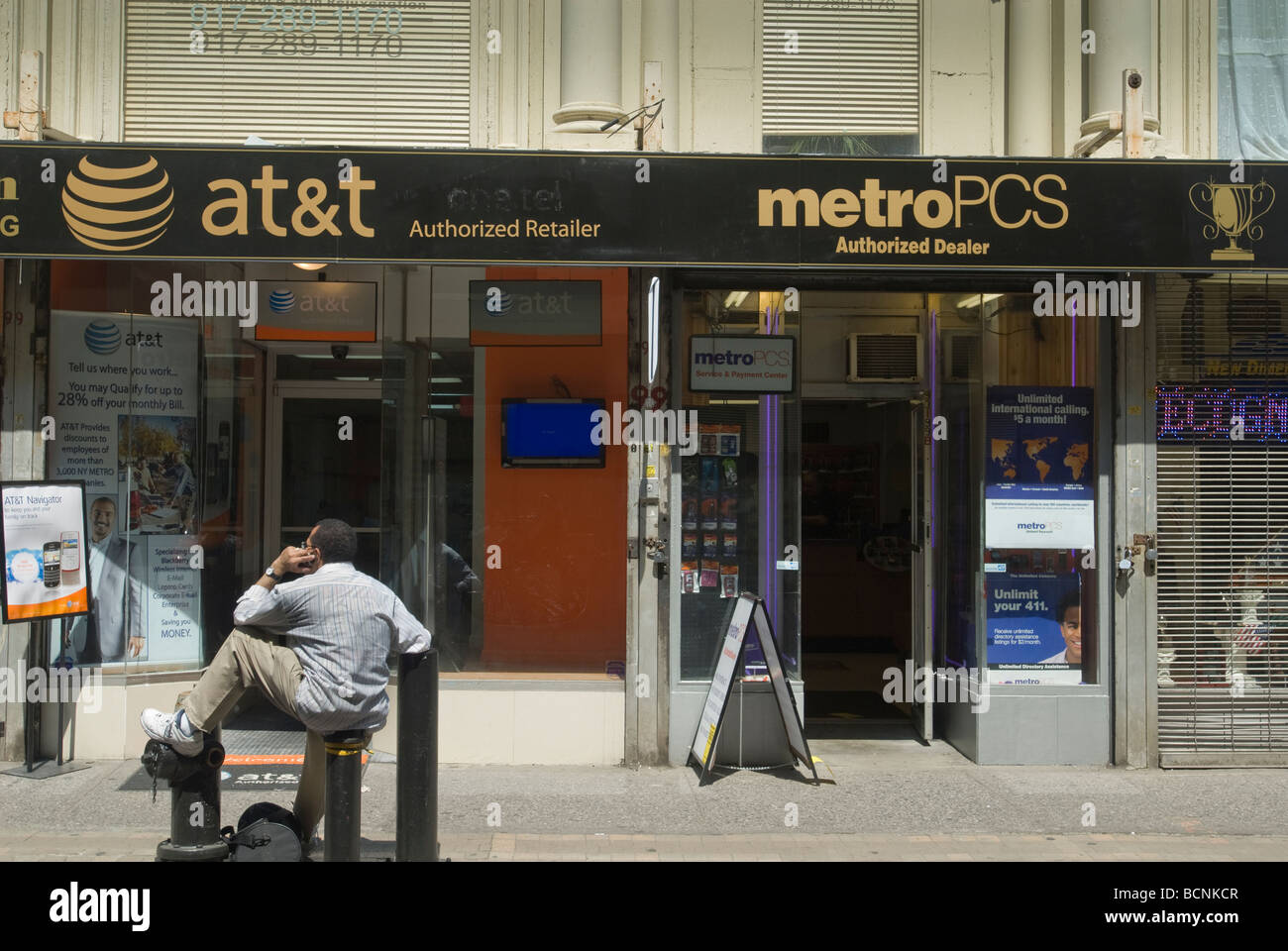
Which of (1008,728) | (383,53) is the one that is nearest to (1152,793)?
(1008,728)

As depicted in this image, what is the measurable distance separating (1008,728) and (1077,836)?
1.52m

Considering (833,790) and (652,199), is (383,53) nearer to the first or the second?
(652,199)

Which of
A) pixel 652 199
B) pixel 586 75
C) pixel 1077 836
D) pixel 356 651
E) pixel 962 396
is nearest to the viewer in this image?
pixel 356 651

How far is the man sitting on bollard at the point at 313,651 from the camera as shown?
4.69m

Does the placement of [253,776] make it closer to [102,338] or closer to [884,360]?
[102,338]

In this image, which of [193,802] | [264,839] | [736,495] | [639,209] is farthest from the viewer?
[736,495]

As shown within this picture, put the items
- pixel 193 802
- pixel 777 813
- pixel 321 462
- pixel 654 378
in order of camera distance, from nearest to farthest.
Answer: pixel 193 802 < pixel 777 813 < pixel 654 378 < pixel 321 462

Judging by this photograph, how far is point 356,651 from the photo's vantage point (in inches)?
190

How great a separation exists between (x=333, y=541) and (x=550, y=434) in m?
3.23

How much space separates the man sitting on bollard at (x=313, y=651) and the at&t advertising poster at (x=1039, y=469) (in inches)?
189

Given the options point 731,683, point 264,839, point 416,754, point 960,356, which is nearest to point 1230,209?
point 960,356

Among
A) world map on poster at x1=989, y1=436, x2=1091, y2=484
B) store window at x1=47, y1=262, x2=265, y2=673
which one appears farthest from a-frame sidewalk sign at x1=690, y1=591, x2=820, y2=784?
store window at x1=47, y1=262, x2=265, y2=673

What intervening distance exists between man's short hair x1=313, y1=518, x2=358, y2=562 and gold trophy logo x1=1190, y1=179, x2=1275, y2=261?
18.9ft

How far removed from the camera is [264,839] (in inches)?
194
